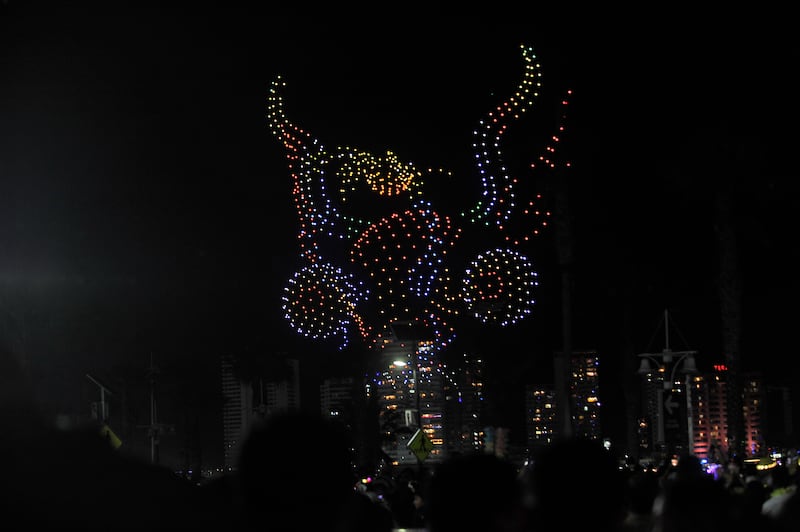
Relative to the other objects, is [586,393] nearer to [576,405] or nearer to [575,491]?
[576,405]

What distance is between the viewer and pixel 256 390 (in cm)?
4712

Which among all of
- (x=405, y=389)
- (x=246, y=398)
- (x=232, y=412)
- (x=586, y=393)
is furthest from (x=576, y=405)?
(x=232, y=412)

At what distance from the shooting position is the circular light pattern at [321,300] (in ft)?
99.3

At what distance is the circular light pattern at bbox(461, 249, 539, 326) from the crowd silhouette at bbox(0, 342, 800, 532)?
22.4 metres

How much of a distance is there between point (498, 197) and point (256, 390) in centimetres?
2162

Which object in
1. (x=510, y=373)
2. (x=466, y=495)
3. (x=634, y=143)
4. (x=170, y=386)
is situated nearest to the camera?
(x=466, y=495)

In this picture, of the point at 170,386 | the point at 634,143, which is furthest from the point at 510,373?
the point at 170,386

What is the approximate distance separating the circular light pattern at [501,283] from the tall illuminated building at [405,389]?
5444mm

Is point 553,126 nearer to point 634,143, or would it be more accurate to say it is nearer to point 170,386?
point 634,143

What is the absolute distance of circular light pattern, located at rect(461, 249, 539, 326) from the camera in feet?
90.9

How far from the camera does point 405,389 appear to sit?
41.4 meters

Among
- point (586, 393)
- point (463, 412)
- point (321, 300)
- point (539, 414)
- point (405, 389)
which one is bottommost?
point (539, 414)

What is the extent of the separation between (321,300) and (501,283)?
16.0 ft

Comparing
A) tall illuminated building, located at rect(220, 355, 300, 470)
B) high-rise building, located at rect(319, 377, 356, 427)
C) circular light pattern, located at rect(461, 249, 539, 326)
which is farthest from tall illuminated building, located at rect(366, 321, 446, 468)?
circular light pattern, located at rect(461, 249, 539, 326)
